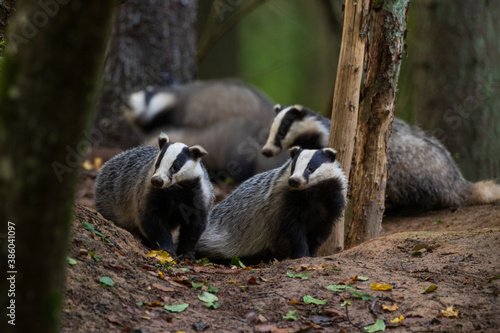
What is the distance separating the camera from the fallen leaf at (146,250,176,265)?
12.0ft

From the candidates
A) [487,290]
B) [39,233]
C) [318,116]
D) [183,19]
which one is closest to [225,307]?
[487,290]

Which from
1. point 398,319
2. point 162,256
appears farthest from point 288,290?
point 162,256

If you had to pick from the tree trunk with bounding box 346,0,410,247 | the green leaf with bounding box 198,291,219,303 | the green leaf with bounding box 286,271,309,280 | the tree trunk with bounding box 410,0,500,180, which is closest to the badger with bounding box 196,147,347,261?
the tree trunk with bounding box 346,0,410,247

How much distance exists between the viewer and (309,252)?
429 centimetres

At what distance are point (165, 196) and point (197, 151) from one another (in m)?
0.40

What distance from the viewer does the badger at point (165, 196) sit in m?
4.11

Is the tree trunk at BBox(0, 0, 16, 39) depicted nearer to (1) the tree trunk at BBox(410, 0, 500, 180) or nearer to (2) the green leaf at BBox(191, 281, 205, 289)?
(2) the green leaf at BBox(191, 281, 205, 289)

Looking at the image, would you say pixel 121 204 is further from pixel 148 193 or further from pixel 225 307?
pixel 225 307

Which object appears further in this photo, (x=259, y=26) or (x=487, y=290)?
(x=259, y=26)

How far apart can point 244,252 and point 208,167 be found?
9.71 ft

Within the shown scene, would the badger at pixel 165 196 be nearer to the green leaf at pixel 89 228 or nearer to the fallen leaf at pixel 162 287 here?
the green leaf at pixel 89 228

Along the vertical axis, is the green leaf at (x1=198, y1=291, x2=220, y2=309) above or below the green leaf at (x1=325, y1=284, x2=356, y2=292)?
below

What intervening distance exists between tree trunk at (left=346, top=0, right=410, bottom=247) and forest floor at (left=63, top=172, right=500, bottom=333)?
2.59 ft

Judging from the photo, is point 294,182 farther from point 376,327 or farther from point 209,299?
point 376,327
